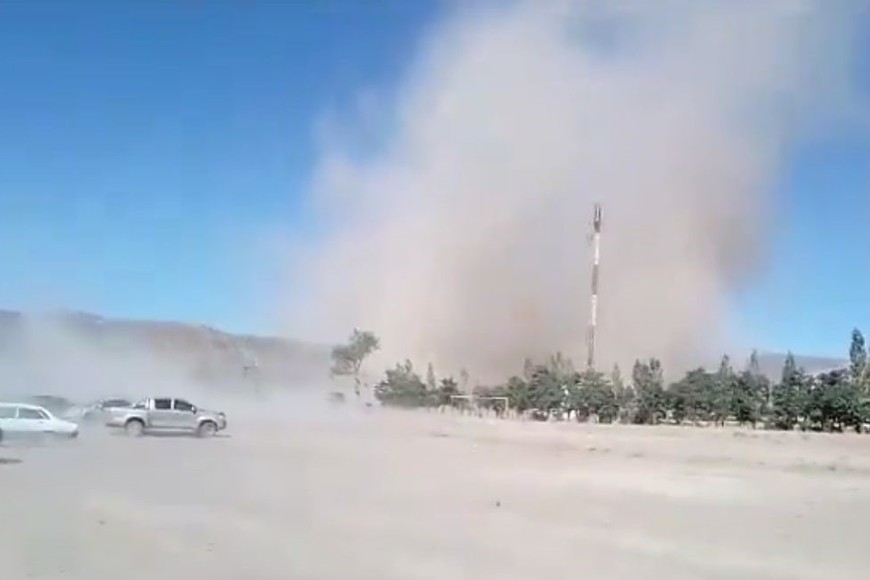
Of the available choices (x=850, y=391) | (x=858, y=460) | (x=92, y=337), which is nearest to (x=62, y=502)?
(x=858, y=460)

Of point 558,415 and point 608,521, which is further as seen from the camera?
point 558,415

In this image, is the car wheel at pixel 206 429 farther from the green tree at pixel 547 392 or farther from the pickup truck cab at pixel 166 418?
the green tree at pixel 547 392

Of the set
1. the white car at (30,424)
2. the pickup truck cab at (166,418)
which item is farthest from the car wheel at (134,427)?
the white car at (30,424)

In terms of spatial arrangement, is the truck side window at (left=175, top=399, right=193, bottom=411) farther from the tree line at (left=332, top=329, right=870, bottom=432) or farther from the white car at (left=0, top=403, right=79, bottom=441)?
the tree line at (left=332, top=329, right=870, bottom=432)

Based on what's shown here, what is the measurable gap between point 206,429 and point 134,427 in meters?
2.16

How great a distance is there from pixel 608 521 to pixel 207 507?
4.93 metres

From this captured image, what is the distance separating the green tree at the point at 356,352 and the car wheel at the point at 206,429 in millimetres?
44460

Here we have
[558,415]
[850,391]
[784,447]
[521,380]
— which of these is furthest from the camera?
[521,380]

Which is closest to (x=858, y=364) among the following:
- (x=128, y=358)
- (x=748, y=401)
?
(x=748, y=401)

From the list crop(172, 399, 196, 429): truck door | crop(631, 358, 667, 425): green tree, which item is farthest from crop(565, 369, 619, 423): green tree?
crop(172, 399, 196, 429): truck door

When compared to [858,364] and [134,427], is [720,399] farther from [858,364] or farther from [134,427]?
[134,427]

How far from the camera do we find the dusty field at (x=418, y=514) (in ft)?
32.0

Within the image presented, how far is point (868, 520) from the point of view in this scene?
14781 millimetres

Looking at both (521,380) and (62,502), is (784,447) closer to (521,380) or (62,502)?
(62,502)
